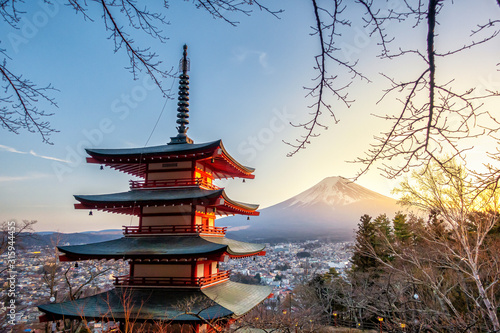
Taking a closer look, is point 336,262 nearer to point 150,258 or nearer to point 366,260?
point 366,260

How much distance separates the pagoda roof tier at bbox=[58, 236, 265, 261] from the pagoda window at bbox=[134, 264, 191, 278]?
2.26 feet

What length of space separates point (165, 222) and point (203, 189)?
1.81 metres

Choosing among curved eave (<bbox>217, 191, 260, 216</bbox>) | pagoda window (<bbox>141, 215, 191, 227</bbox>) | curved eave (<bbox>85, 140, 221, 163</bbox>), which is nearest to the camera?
curved eave (<bbox>85, 140, 221, 163</bbox>)

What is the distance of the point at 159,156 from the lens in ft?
36.7

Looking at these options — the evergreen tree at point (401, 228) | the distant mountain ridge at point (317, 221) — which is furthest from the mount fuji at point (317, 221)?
the evergreen tree at point (401, 228)

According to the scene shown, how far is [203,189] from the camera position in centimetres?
1121

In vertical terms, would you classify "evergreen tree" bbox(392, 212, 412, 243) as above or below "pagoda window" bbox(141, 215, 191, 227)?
below

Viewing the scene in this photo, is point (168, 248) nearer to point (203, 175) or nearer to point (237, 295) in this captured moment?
point (237, 295)

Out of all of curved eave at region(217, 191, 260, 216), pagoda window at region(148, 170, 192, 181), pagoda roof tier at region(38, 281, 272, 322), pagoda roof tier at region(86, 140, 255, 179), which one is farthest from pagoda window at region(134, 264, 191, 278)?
pagoda roof tier at region(86, 140, 255, 179)

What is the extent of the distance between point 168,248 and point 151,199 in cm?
176

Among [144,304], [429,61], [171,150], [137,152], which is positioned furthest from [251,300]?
[429,61]

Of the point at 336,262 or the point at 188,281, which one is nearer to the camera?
the point at 188,281

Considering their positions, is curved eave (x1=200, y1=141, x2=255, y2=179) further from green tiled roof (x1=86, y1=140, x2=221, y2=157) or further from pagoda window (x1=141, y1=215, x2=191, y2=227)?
pagoda window (x1=141, y1=215, x2=191, y2=227)

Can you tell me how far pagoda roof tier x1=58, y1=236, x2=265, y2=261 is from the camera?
30.4 ft
